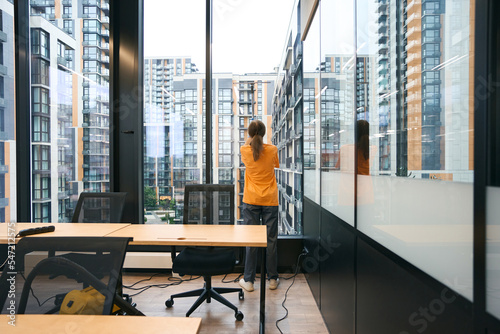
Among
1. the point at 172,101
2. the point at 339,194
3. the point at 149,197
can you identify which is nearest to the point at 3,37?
the point at 172,101

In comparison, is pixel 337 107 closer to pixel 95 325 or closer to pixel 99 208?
pixel 95 325

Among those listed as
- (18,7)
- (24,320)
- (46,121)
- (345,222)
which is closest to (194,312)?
(345,222)

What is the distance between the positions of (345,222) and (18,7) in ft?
13.7

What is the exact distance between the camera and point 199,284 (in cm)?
306

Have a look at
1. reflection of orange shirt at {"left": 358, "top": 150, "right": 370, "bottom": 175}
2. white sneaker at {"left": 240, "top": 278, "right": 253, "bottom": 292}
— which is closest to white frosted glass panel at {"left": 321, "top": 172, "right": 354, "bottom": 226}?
reflection of orange shirt at {"left": 358, "top": 150, "right": 370, "bottom": 175}

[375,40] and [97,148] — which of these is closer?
[375,40]

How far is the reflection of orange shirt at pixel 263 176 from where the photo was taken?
2.84 metres

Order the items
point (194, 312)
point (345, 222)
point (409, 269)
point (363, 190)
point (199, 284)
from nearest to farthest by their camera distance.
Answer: point (409, 269) < point (363, 190) < point (345, 222) < point (194, 312) < point (199, 284)

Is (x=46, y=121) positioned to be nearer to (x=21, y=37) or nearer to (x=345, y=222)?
(x=21, y=37)

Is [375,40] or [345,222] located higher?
[375,40]

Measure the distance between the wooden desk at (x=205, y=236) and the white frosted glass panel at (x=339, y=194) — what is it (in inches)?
21.6

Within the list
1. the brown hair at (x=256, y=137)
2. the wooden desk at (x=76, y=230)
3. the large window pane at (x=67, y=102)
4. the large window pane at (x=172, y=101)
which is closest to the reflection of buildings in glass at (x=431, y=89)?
the brown hair at (x=256, y=137)

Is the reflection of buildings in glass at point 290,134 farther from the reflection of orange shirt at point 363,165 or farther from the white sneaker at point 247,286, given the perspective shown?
the reflection of orange shirt at point 363,165

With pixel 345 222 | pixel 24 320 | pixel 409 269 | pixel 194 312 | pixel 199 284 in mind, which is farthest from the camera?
pixel 199 284
